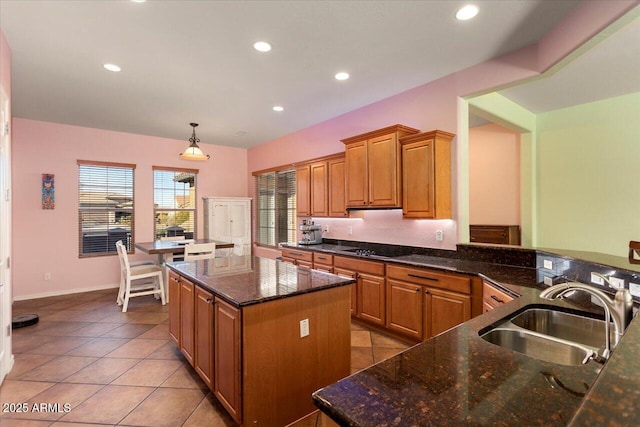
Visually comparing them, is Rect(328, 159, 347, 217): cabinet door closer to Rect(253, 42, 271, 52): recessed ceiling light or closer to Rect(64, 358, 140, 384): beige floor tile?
Rect(253, 42, 271, 52): recessed ceiling light

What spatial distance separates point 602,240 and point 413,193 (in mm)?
3082

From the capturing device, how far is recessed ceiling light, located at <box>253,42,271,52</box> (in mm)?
2775

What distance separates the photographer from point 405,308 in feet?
10.4

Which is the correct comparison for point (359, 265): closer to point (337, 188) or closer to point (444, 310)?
point (444, 310)

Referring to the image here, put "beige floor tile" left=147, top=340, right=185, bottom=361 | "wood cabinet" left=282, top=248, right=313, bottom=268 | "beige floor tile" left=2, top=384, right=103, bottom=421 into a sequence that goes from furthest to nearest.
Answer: "wood cabinet" left=282, top=248, right=313, bottom=268, "beige floor tile" left=147, top=340, right=185, bottom=361, "beige floor tile" left=2, top=384, right=103, bottom=421

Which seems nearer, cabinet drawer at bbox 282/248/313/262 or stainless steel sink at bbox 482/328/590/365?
stainless steel sink at bbox 482/328/590/365

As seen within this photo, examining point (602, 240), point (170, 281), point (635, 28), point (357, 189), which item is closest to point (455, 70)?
point (635, 28)

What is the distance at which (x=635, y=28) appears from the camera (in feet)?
8.30

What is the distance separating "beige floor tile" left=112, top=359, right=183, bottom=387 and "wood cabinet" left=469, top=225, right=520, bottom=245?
15.4ft

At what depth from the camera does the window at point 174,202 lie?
6.20m

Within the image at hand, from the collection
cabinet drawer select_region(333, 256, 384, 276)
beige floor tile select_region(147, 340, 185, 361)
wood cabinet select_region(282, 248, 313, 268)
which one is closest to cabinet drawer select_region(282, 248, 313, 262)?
wood cabinet select_region(282, 248, 313, 268)

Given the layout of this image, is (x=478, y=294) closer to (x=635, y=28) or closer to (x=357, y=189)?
(x=357, y=189)

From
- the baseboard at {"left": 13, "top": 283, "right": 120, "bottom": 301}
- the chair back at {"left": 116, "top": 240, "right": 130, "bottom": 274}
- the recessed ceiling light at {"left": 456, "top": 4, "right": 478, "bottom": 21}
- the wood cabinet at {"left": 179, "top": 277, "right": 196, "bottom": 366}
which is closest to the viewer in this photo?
the recessed ceiling light at {"left": 456, "top": 4, "right": 478, "bottom": 21}

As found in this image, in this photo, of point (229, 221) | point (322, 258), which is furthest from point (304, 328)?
point (229, 221)
